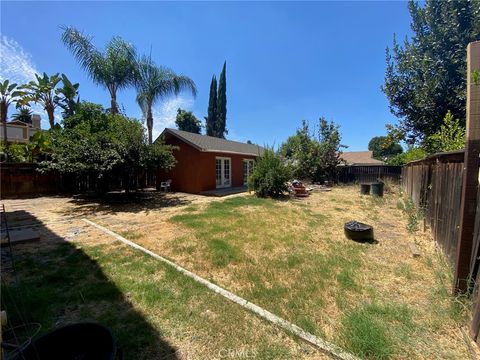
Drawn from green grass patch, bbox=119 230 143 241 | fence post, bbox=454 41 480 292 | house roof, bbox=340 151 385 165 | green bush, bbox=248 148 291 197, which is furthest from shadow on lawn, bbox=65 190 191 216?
house roof, bbox=340 151 385 165

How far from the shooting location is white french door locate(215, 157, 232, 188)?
14.8m

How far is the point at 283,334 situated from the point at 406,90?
14.1 metres

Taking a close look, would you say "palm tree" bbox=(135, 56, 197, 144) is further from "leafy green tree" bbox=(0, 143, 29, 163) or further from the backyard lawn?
the backyard lawn

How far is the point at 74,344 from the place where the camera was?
189 centimetres

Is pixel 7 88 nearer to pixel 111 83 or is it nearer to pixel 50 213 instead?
pixel 111 83

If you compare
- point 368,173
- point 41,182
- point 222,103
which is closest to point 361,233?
point 368,173

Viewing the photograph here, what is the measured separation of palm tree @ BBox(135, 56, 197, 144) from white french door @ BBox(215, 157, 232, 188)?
18.6ft

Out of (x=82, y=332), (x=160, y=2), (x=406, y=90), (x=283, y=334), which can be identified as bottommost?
(x=283, y=334)

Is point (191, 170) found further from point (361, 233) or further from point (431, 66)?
point (431, 66)

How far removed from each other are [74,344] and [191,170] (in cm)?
1201

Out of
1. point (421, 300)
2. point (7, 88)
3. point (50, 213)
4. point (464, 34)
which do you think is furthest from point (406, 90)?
point (7, 88)

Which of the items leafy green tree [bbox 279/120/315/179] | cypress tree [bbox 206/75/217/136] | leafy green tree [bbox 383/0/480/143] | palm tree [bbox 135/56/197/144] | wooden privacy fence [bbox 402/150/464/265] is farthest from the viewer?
cypress tree [bbox 206/75/217/136]

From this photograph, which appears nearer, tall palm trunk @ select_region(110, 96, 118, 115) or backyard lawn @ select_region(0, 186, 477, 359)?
backyard lawn @ select_region(0, 186, 477, 359)

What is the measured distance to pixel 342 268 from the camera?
398cm
